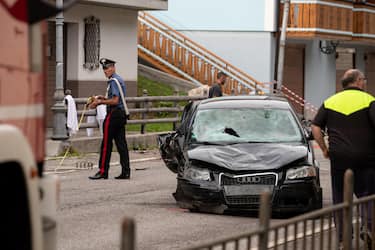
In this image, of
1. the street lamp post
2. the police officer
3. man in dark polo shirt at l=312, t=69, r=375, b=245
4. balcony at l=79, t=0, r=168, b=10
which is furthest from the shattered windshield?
balcony at l=79, t=0, r=168, b=10

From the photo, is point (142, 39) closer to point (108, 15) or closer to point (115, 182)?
point (108, 15)

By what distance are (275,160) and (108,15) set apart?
734 inches

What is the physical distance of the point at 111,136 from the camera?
16.6m

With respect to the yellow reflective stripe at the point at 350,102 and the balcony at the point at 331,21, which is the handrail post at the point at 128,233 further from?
the balcony at the point at 331,21

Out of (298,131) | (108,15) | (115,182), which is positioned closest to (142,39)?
(108,15)

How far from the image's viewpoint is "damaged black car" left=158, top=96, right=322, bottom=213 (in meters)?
12.4

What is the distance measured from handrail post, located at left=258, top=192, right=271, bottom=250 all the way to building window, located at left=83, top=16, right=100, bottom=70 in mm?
24262

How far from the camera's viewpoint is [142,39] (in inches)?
1486

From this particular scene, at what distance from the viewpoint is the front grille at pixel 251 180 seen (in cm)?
1238

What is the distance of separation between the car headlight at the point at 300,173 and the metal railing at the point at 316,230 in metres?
4.33

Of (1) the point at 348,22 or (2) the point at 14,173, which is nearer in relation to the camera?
(2) the point at 14,173

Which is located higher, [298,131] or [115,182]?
[298,131]

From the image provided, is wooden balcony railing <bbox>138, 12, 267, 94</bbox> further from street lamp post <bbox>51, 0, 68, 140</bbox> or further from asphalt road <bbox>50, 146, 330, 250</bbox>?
asphalt road <bbox>50, 146, 330, 250</bbox>

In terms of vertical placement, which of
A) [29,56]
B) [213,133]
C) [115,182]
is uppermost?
[29,56]
